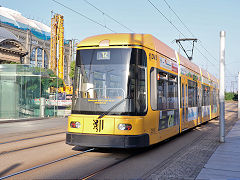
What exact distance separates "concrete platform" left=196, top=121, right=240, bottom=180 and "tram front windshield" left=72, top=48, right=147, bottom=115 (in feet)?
6.90

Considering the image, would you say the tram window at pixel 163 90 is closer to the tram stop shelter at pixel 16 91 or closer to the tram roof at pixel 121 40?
the tram roof at pixel 121 40

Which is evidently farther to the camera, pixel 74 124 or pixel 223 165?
pixel 74 124

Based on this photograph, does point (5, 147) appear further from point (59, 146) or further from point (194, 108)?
point (194, 108)

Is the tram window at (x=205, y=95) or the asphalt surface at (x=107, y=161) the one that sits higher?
the tram window at (x=205, y=95)

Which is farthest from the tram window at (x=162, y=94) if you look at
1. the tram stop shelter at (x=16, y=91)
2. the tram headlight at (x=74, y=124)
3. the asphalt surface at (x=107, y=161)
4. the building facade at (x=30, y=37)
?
the building facade at (x=30, y=37)

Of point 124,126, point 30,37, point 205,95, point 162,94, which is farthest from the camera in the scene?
point 30,37

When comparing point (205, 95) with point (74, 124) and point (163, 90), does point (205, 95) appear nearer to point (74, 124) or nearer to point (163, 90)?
point (163, 90)

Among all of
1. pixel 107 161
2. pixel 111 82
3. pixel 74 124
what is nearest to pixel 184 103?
pixel 111 82

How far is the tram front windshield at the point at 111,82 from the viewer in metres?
7.51

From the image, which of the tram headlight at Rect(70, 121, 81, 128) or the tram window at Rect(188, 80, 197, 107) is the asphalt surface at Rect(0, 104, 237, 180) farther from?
the tram window at Rect(188, 80, 197, 107)

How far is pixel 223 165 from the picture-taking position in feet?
21.9

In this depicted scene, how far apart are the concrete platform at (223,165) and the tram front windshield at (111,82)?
6.90ft

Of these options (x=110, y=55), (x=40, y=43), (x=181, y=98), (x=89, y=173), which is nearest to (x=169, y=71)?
(x=181, y=98)

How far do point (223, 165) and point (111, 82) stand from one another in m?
3.20
